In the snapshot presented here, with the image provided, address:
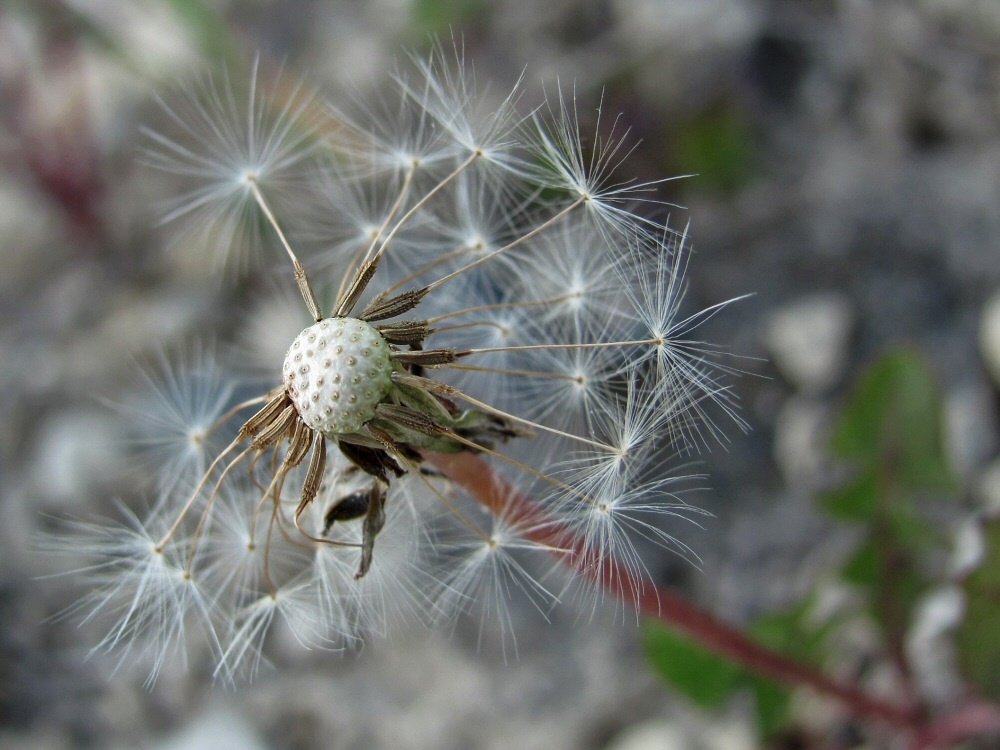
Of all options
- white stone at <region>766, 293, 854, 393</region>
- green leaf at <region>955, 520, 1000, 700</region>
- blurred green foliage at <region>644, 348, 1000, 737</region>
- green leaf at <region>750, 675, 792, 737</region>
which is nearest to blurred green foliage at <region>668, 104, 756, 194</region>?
white stone at <region>766, 293, 854, 393</region>

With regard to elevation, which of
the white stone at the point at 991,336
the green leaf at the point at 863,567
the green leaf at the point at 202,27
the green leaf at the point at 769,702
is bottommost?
the green leaf at the point at 769,702

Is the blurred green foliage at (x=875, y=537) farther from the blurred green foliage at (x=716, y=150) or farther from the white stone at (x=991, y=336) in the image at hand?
the blurred green foliage at (x=716, y=150)

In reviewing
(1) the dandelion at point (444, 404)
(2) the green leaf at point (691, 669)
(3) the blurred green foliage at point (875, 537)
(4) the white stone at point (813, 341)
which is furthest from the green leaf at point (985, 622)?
(4) the white stone at point (813, 341)

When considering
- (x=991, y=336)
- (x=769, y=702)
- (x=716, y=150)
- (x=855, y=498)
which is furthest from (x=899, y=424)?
(x=716, y=150)

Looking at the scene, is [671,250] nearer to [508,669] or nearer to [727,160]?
[508,669]

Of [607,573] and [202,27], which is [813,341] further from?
[202,27]

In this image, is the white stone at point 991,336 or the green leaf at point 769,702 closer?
the green leaf at point 769,702
